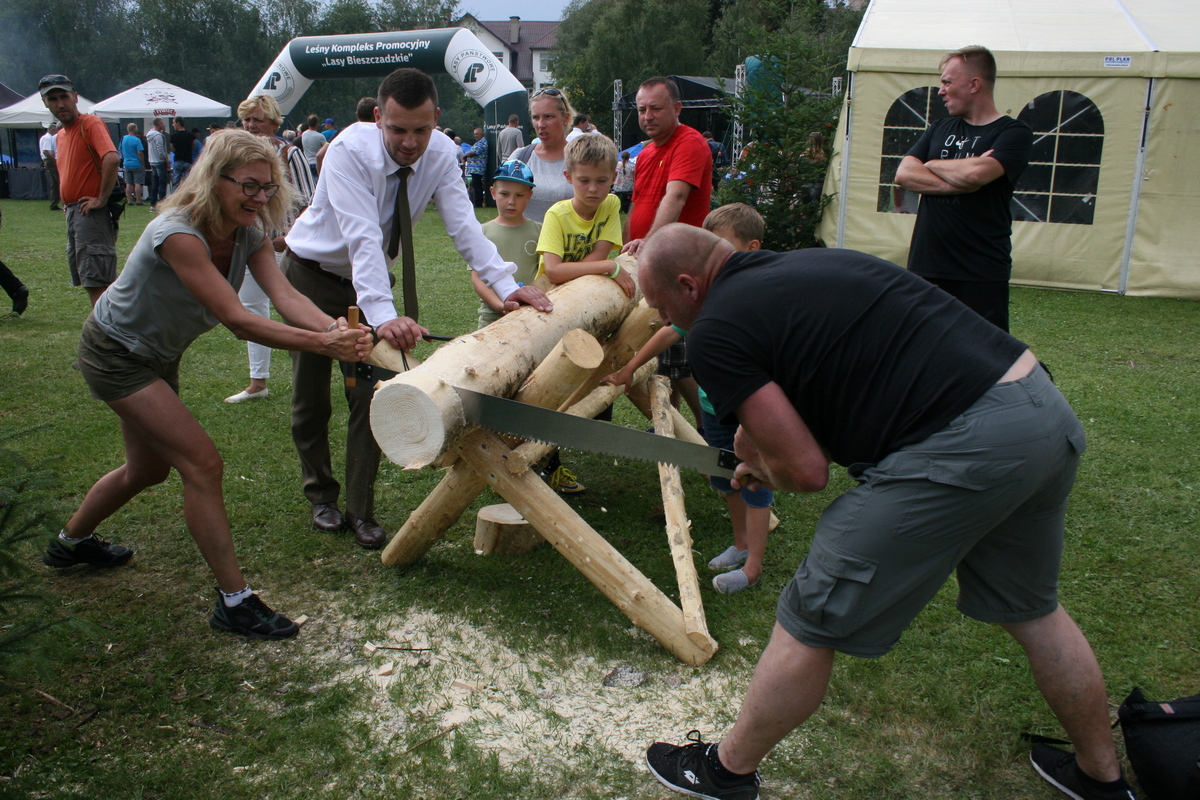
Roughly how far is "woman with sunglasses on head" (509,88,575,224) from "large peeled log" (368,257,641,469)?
2012mm


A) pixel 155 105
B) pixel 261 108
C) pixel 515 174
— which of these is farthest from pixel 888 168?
pixel 155 105

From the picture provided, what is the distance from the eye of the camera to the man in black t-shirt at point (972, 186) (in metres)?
4.24

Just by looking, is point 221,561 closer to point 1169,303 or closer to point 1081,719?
point 1081,719

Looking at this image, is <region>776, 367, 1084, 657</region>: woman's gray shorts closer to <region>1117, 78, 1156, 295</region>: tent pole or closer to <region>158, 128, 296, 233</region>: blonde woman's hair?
<region>158, 128, 296, 233</region>: blonde woman's hair

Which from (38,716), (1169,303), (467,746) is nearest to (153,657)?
(38,716)

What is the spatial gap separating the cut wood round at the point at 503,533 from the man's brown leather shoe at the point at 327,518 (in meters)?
0.72

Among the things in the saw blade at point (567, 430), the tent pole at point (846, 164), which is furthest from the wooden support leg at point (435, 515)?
the tent pole at point (846, 164)

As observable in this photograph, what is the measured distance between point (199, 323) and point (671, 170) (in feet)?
8.94

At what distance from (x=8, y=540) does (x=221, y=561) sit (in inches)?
30.9

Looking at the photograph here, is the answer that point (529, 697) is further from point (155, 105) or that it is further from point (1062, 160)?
point (155, 105)

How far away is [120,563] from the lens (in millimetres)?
3730

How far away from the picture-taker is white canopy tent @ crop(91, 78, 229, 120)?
23.5 m

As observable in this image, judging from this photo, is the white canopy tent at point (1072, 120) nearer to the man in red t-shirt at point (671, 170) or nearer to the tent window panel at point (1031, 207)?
the tent window panel at point (1031, 207)

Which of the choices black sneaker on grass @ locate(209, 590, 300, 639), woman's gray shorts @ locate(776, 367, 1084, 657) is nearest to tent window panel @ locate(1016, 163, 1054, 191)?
woman's gray shorts @ locate(776, 367, 1084, 657)
